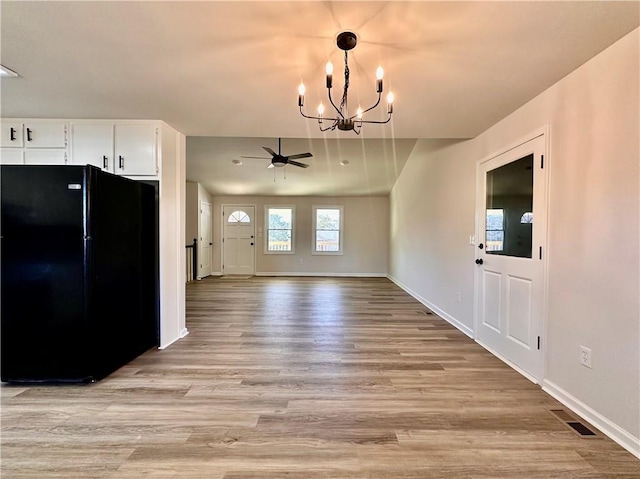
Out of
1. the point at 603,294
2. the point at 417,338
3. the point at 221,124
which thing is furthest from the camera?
the point at 417,338

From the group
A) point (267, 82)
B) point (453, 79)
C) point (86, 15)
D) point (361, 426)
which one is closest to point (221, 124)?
point (267, 82)

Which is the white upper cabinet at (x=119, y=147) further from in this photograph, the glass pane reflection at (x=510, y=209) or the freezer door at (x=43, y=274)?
the glass pane reflection at (x=510, y=209)

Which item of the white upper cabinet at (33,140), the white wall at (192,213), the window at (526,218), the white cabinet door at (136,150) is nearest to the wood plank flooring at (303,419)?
the window at (526,218)

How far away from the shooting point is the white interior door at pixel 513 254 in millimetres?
2369

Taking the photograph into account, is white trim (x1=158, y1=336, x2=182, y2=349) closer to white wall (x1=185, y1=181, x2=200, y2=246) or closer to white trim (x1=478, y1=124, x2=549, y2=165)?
white trim (x1=478, y1=124, x2=549, y2=165)

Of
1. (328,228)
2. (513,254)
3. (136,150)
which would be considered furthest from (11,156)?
(328,228)

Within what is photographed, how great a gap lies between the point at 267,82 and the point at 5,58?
5.41 feet

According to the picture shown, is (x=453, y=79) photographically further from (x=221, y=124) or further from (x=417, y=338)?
(x=417, y=338)

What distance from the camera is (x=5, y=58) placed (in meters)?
1.89

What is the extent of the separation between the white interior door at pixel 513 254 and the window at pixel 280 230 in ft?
19.4

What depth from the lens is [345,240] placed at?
8.54 m

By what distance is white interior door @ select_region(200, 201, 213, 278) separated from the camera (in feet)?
Answer: 25.6

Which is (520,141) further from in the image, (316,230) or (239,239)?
(239,239)

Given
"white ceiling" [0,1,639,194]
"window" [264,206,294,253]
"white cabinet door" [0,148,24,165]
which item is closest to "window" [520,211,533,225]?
"white ceiling" [0,1,639,194]
